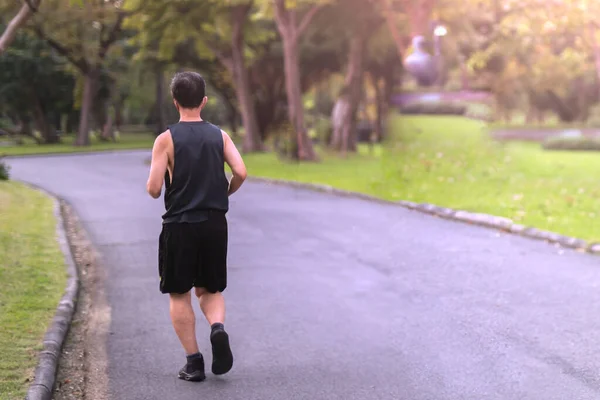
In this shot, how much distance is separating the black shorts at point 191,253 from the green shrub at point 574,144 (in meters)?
29.6

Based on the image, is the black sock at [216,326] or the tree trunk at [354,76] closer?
the black sock at [216,326]

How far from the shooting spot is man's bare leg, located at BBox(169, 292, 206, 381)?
5086mm

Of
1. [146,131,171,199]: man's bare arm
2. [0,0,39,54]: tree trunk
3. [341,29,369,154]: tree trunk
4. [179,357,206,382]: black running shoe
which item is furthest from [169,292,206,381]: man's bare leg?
[341,29,369,154]: tree trunk

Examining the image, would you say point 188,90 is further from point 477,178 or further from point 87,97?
point 87,97

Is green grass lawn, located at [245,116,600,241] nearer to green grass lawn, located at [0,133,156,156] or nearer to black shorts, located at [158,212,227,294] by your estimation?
black shorts, located at [158,212,227,294]

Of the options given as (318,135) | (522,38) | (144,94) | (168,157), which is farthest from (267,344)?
(144,94)

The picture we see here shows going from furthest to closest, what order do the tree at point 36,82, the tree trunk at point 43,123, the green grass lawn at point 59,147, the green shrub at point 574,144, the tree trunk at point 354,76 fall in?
1. the tree trunk at point 43,123
2. the tree at point 36,82
3. the green grass lawn at point 59,147
4. the green shrub at point 574,144
5. the tree trunk at point 354,76

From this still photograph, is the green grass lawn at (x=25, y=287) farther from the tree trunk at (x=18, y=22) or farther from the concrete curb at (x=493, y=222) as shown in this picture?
the concrete curb at (x=493, y=222)

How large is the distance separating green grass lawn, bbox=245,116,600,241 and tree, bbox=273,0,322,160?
1.01 metres

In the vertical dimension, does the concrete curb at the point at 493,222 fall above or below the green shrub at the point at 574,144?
below

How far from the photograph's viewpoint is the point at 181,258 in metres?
4.93

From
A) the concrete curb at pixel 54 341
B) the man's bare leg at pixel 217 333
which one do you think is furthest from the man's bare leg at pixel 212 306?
the concrete curb at pixel 54 341

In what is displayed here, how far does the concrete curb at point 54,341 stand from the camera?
189 inches

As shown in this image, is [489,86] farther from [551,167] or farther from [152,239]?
[152,239]
